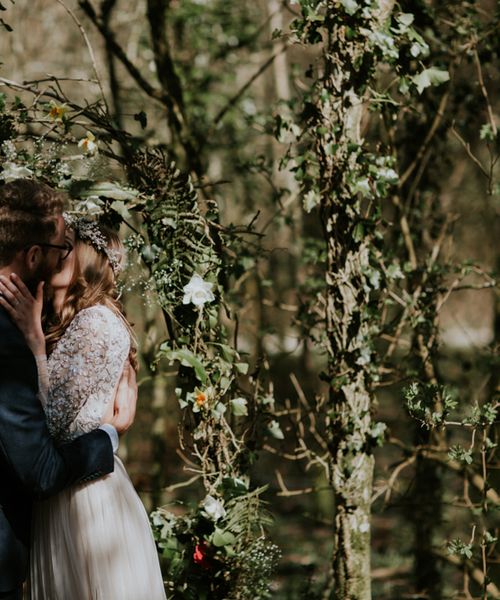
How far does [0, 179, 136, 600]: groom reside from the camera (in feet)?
7.54

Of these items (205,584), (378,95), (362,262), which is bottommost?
(205,584)

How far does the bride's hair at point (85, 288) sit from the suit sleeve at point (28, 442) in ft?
1.24

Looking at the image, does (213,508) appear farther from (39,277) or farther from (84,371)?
(39,277)

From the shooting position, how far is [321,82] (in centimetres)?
329

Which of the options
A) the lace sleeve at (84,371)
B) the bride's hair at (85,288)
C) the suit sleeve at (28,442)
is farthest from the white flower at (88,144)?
Result: the suit sleeve at (28,442)

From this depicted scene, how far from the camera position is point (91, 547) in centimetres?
255

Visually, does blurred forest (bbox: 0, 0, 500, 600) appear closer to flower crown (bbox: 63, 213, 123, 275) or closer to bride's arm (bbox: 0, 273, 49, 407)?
flower crown (bbox: 63, 213, 123, 275)

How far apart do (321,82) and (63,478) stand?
1892mm

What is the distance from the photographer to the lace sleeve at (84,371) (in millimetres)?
2543

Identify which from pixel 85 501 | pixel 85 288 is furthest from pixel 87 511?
pixel 85 288

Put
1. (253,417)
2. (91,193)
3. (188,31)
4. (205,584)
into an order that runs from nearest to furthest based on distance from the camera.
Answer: (91,193) → (205,584) → (253,417) → (188,31)

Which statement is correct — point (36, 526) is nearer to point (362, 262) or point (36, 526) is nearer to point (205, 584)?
point (205, 584)

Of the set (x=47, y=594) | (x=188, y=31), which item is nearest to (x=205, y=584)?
(x=47, y=594)

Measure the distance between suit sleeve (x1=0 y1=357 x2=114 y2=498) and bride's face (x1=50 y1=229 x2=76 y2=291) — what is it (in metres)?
0.39
